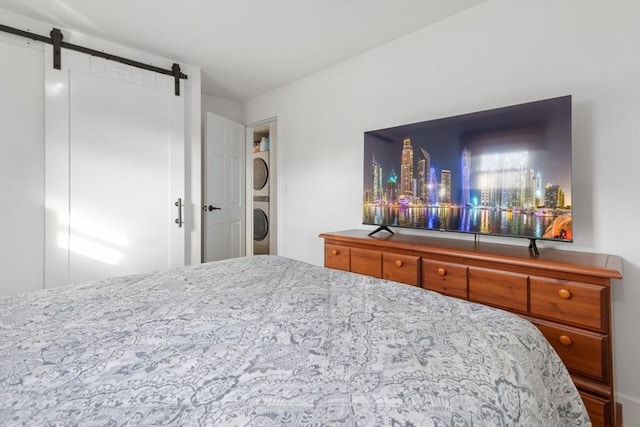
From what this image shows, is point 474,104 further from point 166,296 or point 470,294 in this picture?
point 166,296

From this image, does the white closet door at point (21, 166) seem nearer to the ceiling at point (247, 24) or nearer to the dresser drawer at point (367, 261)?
the ceiling at point (247, 24)

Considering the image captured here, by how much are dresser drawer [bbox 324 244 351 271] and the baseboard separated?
169 cm

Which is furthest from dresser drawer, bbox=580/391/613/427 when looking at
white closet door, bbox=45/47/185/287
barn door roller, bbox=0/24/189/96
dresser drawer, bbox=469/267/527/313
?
barn door roller, bbox=0/24/189/96

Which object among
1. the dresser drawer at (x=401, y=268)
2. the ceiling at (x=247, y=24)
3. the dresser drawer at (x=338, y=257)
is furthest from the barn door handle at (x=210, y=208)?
the dresser drawer at (x=401, y=268)

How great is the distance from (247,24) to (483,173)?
2095 mm

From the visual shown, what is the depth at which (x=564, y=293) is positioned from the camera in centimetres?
143

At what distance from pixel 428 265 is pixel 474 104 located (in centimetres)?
122

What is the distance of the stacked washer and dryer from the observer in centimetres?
503

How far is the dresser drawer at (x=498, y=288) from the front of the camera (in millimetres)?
1572

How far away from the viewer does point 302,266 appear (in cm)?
170

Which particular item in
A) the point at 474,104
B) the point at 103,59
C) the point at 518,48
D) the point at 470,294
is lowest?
the point at 470,294

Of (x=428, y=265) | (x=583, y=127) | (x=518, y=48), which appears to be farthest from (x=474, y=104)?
(x=428, y=265)

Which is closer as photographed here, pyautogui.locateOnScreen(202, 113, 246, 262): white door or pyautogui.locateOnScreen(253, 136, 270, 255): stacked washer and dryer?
pyautogui.locateOnScreen(202, 113, 246, 262): white door

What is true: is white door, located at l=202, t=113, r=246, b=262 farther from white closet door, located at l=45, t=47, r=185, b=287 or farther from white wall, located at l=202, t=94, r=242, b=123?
white closet door, located at l=45, t=47, r=185, b=287
